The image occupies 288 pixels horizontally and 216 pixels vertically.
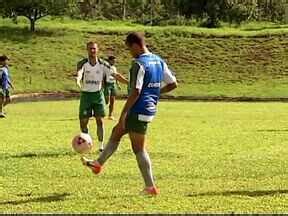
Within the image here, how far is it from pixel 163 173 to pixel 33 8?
1568 inches

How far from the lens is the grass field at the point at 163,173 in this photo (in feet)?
28.7

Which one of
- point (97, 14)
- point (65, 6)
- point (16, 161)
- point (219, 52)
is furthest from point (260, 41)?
point (16, 161)

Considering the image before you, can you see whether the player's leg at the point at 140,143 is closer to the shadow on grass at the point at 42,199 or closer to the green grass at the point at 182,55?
the shadow on grass at the point at 42,199

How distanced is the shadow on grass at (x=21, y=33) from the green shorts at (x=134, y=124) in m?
40.3

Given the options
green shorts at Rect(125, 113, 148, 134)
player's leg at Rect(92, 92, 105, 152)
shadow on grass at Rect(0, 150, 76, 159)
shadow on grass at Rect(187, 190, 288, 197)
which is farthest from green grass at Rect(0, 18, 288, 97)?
green shorts at Rect(125, 113, 148, 134)

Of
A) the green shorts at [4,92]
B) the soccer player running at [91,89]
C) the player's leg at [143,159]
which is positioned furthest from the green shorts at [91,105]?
the green shorts at [4,92]

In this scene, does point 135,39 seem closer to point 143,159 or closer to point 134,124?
point 134,124

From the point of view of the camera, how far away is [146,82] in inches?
357

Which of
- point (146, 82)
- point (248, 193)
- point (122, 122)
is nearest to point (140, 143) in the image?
point (122, 122)

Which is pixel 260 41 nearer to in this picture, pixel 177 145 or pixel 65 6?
pixel 65 6

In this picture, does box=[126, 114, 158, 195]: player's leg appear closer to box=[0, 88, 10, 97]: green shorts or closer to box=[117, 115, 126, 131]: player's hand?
box=[117, 115, 126, 131]: player's hand

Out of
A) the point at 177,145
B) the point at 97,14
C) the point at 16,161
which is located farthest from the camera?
the point at 97,14

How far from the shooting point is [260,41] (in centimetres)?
5031

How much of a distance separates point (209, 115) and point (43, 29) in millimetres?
28446
